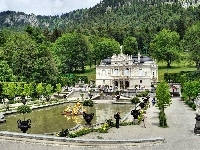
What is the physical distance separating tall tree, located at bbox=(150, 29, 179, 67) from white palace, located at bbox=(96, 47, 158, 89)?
71.8 ft

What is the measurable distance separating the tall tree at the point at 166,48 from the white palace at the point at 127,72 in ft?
71.8

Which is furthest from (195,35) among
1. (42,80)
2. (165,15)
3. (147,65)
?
(165,15)

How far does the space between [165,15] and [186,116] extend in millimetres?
143335

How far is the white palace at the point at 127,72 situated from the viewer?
3263 inches

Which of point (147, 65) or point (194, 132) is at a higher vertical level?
point (147, 65)

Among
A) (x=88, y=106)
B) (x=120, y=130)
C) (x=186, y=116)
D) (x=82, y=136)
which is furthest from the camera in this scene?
(x=88, y=106)

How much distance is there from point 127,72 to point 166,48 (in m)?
27.1

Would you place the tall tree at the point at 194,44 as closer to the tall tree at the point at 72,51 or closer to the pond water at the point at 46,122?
the tall tree at the point at 72,51

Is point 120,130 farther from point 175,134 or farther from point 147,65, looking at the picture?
point 147,65

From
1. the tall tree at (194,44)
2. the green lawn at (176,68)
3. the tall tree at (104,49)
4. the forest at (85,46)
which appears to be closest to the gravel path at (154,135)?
the forest at (85,46)

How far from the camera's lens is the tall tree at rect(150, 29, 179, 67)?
346ft

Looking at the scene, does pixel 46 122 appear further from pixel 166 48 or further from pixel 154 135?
pixel 166 48

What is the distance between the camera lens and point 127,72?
8375 centimetres

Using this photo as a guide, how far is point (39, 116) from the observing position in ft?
138
